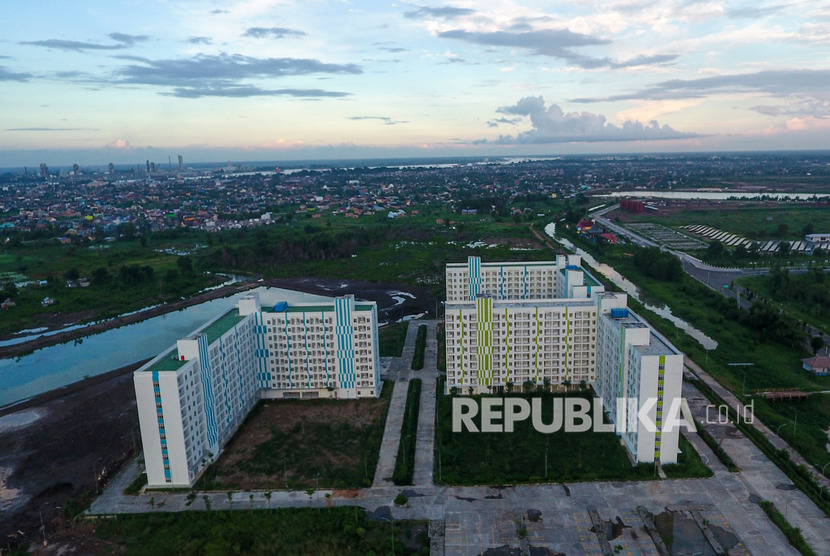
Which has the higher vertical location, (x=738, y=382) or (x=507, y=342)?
(x=507, y=342)

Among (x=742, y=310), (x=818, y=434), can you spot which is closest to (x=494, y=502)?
(x=818, y=434)

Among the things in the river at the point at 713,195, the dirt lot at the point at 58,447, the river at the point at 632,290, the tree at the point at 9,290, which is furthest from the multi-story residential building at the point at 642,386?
the river at the point at 713,195

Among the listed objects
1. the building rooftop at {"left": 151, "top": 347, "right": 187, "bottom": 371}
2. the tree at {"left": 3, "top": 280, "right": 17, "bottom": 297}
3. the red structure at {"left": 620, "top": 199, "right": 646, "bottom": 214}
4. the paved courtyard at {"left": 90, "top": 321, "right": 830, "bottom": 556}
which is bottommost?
the paved courtyard at {"left": 90, "top": 321, "right": 830, "bottom": 556}

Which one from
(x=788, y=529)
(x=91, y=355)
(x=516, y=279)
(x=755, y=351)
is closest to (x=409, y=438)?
(x=788, y=529)

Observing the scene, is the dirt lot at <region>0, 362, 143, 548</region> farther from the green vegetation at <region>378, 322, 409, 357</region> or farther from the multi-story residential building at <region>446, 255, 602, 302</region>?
the multi-story residential building at <region>446, 255, 602, 302</region>

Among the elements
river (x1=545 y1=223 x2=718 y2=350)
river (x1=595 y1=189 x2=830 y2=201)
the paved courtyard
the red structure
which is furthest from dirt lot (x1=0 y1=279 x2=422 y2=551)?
river (x1=595 y1=189 x2=830 y2=201)

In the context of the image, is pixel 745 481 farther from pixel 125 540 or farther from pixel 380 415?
pixel 125 540
